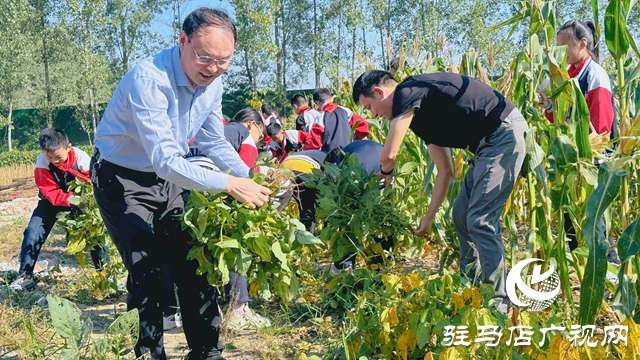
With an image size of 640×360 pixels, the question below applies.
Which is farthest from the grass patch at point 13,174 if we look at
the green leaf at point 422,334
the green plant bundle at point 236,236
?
the green leaf at point 422,334

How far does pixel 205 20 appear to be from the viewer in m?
1.95

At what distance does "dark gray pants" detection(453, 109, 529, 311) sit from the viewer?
2.43 meters

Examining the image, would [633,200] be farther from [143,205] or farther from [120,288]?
[120,288]

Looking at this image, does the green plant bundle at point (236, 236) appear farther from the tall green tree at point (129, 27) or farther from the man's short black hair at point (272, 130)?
the tall green tree at point (129, 27)

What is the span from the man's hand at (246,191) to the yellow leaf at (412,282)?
0.70 meters

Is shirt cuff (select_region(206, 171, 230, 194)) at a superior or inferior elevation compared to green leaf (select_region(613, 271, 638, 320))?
superior

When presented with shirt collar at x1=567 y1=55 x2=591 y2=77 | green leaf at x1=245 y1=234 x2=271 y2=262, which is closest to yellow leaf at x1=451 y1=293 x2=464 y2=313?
green leaf at x1=245 y1=234 x2=271 y2=262

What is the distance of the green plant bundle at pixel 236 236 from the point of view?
2145 mm

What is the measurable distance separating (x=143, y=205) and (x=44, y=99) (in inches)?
1136

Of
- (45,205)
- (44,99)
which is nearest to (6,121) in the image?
(44,99)

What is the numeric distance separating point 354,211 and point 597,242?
132cm

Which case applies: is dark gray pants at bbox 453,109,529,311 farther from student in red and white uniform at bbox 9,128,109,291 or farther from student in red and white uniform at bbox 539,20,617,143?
student in red and white uniform at bbox 9,128,109,291

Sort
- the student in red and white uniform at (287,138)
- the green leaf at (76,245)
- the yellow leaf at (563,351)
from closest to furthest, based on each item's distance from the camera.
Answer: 1. the yellow leaf at (563,351)
2. the green leaf at (76,245)
3. the student in red and white uniform at (287,138)

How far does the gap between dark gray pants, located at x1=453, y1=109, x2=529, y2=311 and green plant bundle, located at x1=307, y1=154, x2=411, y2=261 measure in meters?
0.50
